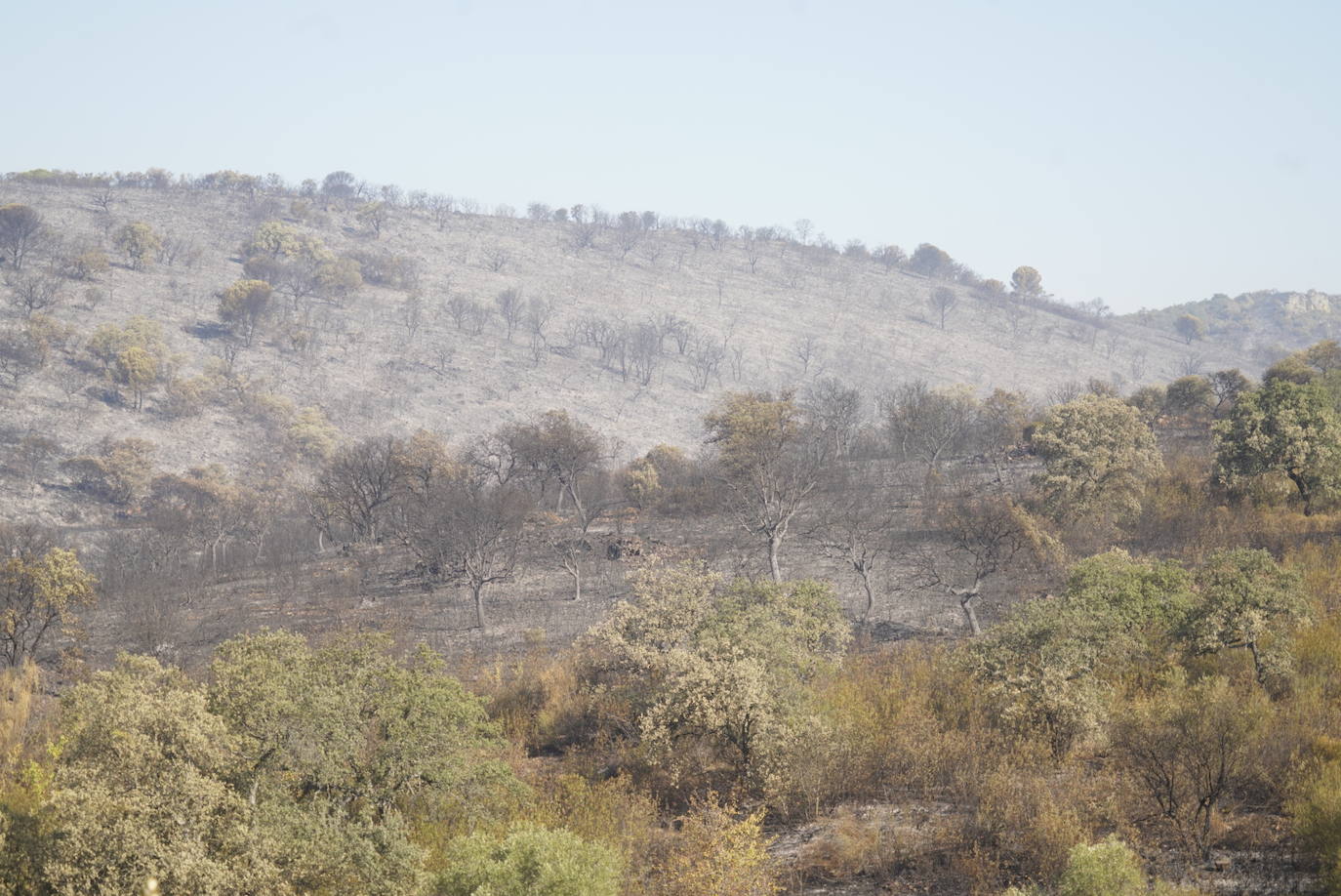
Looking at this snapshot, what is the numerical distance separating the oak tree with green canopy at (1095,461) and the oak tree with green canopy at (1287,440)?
4226mm

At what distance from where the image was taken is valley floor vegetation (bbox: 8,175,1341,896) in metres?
16.7

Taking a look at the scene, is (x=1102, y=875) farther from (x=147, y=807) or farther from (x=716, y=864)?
(x=147, y=807)

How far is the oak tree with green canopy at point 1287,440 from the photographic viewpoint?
3903cm

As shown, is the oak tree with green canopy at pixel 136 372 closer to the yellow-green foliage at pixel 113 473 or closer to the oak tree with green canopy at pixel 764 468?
the yellow-green foliage at pixel 113 473

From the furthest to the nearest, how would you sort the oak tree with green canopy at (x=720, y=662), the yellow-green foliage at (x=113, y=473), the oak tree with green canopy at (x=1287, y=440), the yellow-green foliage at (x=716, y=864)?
the yellow-green foliage at (x=113, y=473), the oak tree with green canopy at (x=1287, y=440), the oak tree with green canopy at (x=720, y=662), the yellow-green foliage at (x=716, y=864)

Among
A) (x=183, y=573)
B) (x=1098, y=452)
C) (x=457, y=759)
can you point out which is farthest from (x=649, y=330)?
(x=457, y=759)

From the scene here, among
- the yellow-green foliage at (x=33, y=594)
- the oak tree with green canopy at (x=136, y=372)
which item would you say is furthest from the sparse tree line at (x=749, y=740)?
the oak tree with green canopy at (x=136, y=372)

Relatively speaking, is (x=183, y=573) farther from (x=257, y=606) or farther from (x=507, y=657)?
(x=507, y=657)

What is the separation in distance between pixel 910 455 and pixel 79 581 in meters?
58.1

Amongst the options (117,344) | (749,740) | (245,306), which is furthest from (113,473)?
(749,740)

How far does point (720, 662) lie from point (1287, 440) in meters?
29.5

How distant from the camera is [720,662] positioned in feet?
77.3

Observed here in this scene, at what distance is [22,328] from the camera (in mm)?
104875

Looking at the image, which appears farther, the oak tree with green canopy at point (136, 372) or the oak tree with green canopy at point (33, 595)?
the oak tree with green canopy at point (136, 372)
